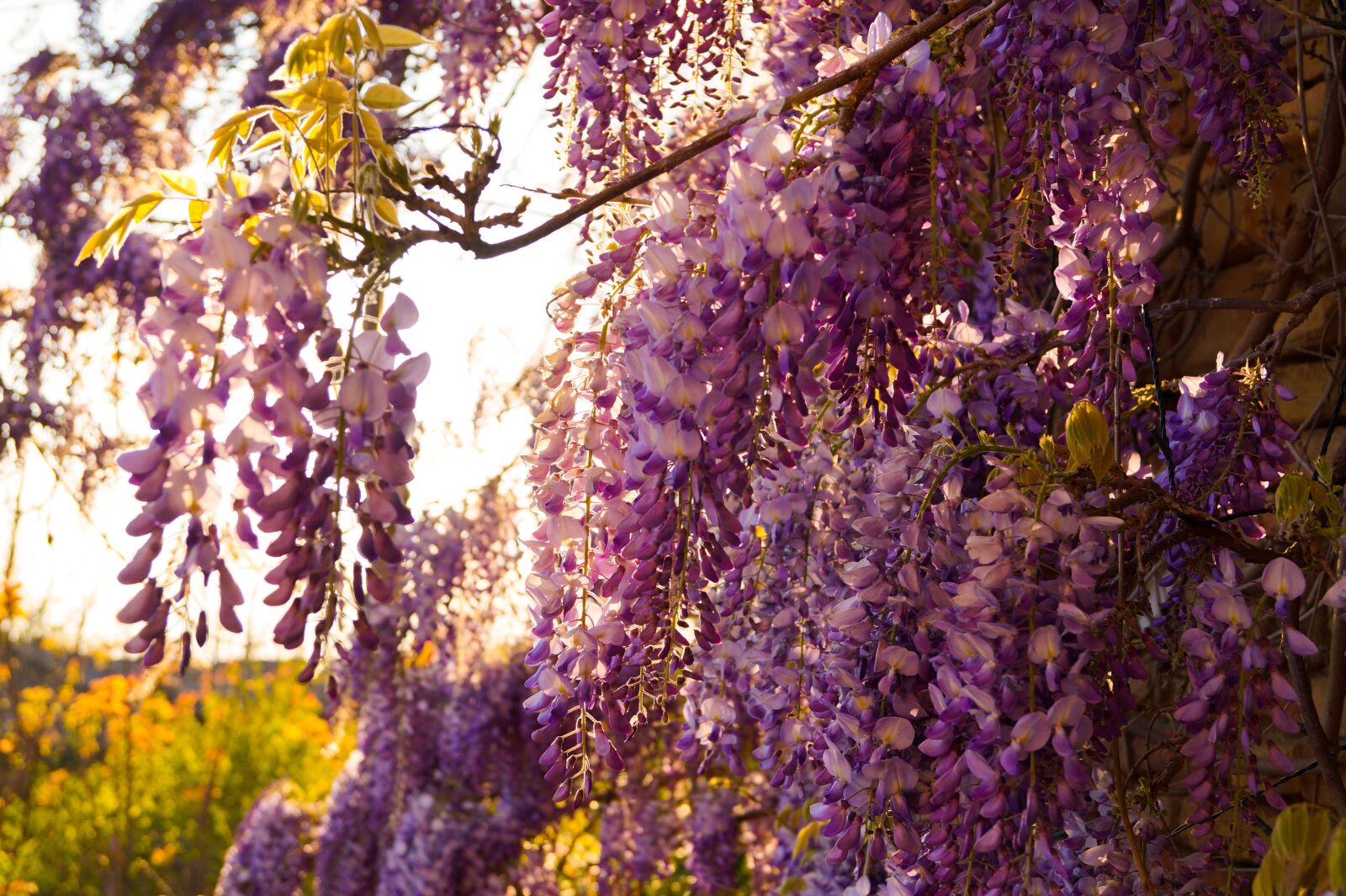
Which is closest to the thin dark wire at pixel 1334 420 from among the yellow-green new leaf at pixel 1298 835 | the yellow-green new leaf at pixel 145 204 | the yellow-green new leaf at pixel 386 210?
the yellow-green new leaf at pixel 1298 835

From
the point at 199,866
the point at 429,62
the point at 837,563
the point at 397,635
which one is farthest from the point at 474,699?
the point at 199,866

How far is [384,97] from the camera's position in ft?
2.88

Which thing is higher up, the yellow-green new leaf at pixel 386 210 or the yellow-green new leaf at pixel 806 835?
the yellow-green new leaf at pixel 386 210

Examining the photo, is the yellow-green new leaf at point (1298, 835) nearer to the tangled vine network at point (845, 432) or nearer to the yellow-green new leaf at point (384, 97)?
the tangled vine network at point (845, 432)

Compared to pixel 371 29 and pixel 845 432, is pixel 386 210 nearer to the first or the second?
pixel 371 29

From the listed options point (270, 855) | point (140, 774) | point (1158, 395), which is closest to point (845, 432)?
point (1158, 395)

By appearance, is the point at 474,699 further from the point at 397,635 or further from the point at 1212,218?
the point at 1212,218

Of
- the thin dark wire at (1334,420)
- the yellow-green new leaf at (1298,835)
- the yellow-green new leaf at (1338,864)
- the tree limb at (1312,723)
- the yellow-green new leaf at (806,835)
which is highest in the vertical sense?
the thin dark wire at (1334,420)

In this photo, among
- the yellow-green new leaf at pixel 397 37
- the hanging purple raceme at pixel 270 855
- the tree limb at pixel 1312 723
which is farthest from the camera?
the hanging purple raceme at pixel 270 855

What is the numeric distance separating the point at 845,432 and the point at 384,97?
82 centimetres

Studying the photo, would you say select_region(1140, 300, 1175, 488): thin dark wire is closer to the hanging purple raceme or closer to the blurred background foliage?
the hanging purple raceme

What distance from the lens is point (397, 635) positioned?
2.98 m

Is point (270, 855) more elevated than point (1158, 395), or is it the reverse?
point (1158, 395)

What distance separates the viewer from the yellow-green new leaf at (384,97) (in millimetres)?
873
